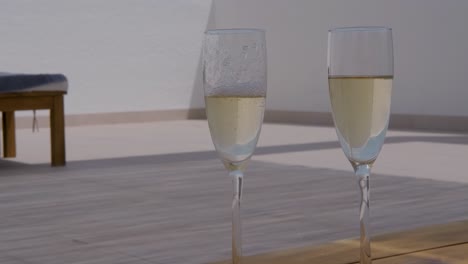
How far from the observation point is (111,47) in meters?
8.77

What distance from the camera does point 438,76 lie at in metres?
7.57

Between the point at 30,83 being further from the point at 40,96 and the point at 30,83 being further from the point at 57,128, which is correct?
the point at 57,128

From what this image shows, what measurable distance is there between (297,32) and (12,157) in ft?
12.8

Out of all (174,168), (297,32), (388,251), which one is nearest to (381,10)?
(297,32)

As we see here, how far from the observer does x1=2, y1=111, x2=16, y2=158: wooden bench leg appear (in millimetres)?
5375

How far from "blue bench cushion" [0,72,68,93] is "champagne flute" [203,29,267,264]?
419 centimetres

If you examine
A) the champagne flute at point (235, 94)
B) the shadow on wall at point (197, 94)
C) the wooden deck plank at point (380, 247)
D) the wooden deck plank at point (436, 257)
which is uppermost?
the champagne flute at point (235, 94)

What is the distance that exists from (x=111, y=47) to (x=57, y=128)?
395 centimetres

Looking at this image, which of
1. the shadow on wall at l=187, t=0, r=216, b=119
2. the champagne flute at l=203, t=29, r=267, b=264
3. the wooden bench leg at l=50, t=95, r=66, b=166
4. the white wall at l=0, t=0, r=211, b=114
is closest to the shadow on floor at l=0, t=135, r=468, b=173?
the wooden bench leg at l=50, t=95, r=66, b=166

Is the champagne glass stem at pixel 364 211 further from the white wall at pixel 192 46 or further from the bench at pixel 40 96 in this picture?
the white wall at pixel 192 46

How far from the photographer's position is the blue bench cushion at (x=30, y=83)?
4.67 meters

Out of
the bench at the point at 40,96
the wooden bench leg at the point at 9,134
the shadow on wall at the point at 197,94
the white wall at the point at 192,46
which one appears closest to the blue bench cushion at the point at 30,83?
the bench at the point at 40,96

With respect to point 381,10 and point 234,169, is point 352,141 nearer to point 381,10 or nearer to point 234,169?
point 234,169

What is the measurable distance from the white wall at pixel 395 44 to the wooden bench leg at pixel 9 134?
11.7ft
